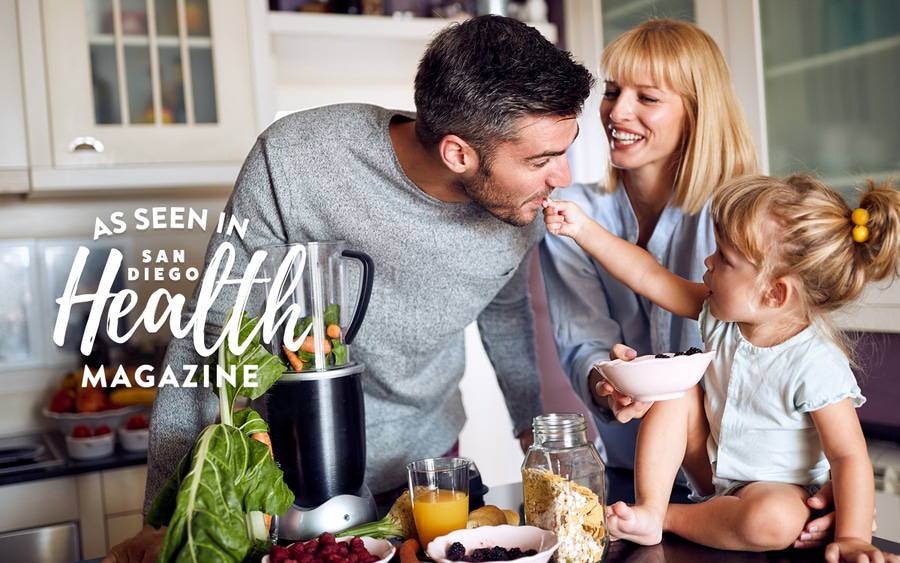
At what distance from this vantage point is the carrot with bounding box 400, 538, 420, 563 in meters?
1.08

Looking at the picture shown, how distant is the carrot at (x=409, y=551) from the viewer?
1.08 m

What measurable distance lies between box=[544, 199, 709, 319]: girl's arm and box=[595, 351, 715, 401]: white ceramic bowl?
0.33 meters

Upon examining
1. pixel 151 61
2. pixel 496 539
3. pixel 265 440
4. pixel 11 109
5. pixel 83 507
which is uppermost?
pixel 151 61

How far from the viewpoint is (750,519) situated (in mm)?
1087

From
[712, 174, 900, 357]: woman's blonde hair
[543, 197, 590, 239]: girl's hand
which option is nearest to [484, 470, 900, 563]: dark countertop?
[712, 174, 900, 357]: woman's blonde hair

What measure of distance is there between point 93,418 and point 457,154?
1.60 m

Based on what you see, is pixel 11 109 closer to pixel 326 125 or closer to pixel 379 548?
pixel 326 125

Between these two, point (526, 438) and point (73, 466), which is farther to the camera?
point (73, 466)

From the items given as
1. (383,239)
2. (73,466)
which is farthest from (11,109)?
(383,239)

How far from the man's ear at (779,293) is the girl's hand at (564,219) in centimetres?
36

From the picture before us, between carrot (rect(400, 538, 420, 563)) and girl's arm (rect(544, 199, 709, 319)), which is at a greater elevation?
girl's arm (rect(544, 199, 709, 319))

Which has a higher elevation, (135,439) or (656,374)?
(656,374)

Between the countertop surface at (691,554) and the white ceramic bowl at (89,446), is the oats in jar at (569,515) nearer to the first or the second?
the countertop surface at (691,554)

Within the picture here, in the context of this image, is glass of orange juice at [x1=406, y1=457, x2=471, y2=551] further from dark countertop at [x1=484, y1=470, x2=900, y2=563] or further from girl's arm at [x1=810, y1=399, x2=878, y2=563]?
girl's arm at [x1=810, y1=399, x2=878, y2=563]
